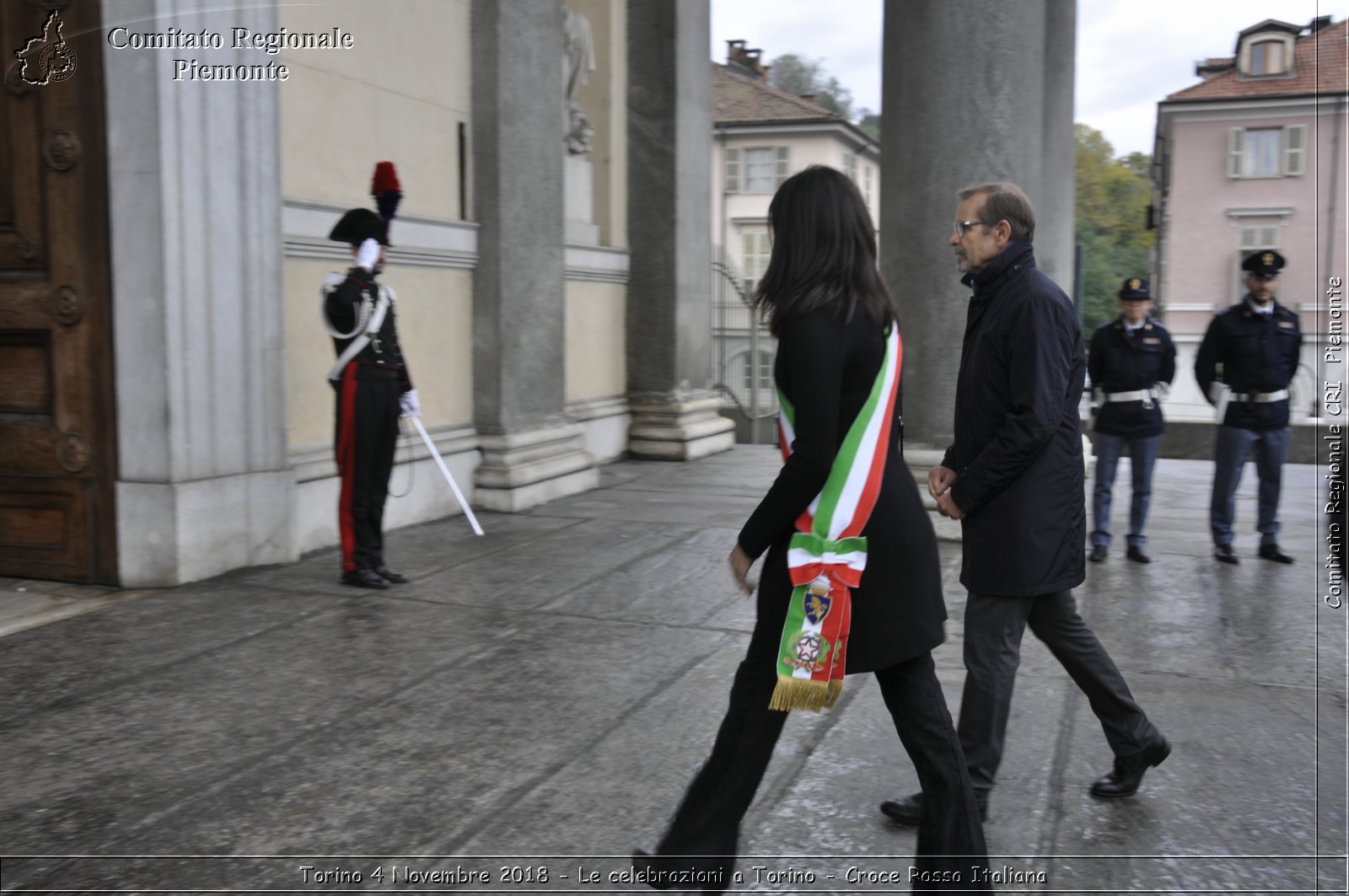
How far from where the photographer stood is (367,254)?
21.0ft

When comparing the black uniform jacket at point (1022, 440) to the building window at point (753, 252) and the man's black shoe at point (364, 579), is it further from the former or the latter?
the building window at point (753, 252)

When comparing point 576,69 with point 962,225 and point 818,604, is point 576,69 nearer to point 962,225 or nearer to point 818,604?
point 962,225

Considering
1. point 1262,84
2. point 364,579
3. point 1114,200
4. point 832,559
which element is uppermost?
point 1114,200

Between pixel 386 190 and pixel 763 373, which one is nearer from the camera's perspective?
pixel 386 190

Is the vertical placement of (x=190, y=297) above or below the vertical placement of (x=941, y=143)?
below

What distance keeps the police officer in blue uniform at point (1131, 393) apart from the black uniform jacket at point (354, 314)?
14.2 ft

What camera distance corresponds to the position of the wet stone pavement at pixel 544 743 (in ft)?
10.6

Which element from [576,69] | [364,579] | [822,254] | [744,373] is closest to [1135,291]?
[364,579]

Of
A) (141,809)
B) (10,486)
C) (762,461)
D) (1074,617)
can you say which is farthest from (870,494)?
(762,461)

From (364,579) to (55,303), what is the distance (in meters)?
2.13

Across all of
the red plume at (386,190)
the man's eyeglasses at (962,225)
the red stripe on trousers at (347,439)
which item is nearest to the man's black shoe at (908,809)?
the man's eyeglasses at (962,225)

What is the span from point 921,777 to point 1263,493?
218 inches

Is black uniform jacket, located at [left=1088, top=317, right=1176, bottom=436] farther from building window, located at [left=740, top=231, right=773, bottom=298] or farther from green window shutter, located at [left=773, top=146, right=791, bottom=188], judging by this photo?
green window shutter, located at [left=773, top=146, right=791, bottom=188]

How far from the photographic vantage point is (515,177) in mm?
9094
